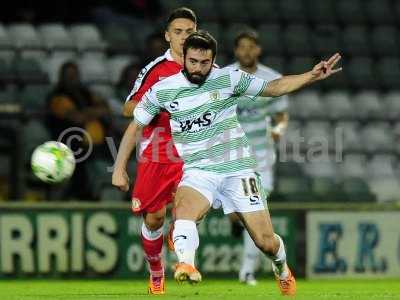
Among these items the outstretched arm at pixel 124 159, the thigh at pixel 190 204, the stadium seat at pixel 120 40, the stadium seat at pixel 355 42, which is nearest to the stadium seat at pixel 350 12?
the stadium seat at pixel 355 42

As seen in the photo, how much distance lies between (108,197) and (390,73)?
5401 mm

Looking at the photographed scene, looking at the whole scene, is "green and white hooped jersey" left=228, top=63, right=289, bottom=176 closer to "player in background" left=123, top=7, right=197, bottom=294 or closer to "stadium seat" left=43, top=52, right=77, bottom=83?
"player in background" left=123, top=7, right=197, bottom=294

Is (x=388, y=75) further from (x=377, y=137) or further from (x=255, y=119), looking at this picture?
(x=255, y=119)

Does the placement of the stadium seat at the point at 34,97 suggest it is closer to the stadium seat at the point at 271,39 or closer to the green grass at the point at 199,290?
the green grass at the point at 199,290

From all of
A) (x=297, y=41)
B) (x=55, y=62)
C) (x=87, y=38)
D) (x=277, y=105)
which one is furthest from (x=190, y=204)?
(x=297, y=41)

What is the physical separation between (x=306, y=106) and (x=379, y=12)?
2.33m

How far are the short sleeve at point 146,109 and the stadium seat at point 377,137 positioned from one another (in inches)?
302

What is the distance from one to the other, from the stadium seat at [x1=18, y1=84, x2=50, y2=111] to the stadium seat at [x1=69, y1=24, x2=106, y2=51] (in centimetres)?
135

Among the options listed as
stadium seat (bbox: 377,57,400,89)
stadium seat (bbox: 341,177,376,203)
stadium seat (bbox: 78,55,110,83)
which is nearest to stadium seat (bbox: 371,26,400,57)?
stadium seat (bbox: 377,57,400,89)

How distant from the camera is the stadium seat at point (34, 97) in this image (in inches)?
555

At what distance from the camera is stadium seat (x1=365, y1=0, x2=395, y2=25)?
17.5 m

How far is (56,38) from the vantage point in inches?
608

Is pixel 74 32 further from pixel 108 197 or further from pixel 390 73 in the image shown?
pixel 390 73

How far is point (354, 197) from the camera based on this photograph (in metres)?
14.5
